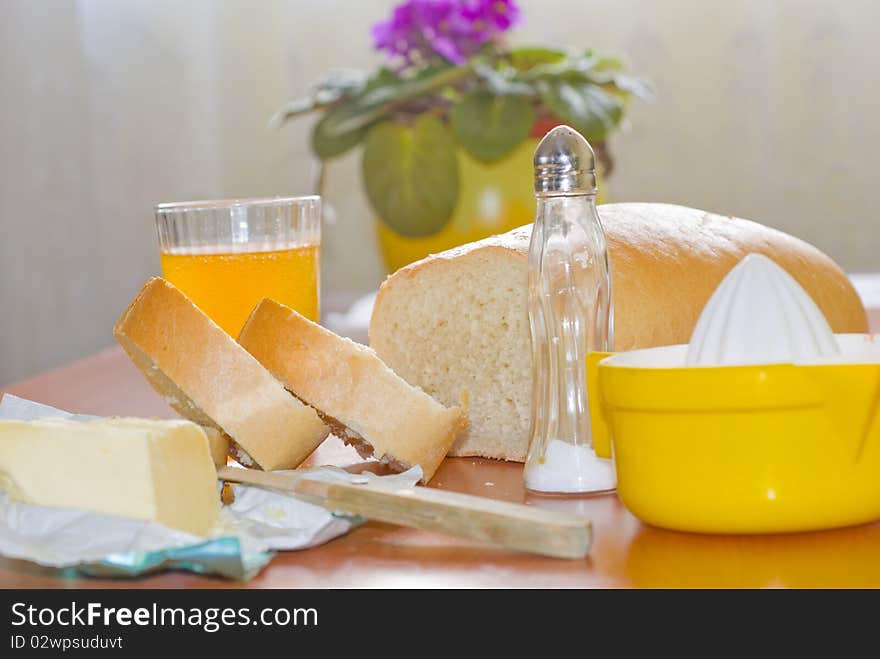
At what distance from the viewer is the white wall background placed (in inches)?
108

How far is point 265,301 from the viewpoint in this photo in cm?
96

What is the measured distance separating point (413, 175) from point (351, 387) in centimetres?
97

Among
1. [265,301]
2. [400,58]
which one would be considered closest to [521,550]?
[265,301]

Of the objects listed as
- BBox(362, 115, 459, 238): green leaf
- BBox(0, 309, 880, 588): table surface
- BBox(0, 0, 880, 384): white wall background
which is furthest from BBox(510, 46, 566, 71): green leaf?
BBox(0, 309, 880, 588): table surface

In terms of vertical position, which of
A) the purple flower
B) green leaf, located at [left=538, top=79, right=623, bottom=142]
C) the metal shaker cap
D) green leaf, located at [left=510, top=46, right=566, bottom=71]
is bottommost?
the metal shaker cap

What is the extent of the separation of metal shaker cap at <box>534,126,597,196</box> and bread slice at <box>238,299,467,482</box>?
0.64 ft

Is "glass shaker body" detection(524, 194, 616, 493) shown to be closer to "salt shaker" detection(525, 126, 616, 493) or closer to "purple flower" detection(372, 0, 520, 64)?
"salt shaker" detection(525, 126, 616, 493)

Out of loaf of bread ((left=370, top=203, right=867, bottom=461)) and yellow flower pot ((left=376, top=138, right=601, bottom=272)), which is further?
yellow flower pot ((left=376, top=138, right=601, bottom=272))

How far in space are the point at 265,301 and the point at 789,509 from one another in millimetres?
463

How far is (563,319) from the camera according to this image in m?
0.89

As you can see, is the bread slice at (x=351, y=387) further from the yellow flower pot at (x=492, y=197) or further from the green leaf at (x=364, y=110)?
the green leaf at (x=364, y=110)

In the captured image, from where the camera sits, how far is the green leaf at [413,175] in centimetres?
183

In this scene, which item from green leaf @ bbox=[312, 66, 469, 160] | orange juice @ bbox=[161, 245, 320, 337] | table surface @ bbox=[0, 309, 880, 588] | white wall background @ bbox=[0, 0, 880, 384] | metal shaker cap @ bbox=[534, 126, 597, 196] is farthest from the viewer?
white wall background @ bbox=[0, 0, 880, 384]

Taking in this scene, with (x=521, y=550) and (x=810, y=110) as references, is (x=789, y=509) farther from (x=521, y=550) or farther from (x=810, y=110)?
(x=810, y=110)
